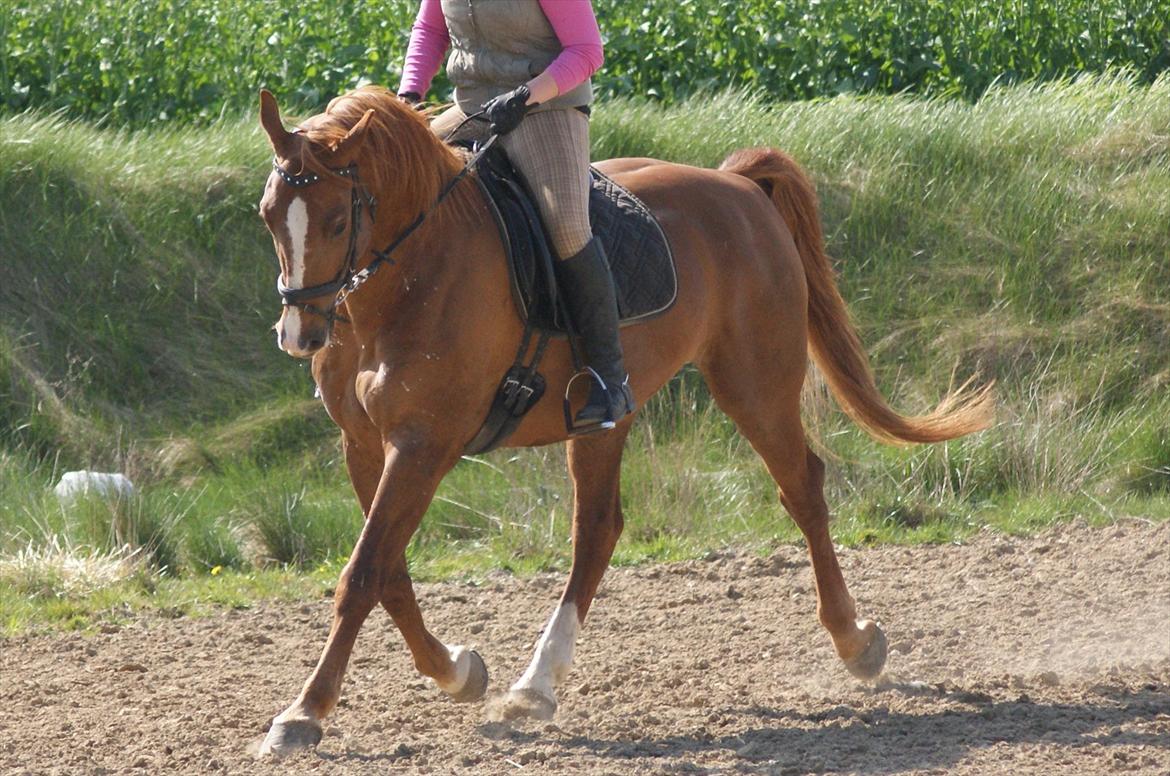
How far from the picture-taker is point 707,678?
19.6 ft

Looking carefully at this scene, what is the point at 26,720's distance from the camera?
219 inches

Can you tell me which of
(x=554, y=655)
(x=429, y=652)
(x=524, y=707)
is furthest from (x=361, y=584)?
(x=554, y=655)

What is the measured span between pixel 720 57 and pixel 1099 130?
3289mm

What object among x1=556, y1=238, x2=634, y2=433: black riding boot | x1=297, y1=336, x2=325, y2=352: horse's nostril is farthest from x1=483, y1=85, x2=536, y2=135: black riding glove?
x1=297, y1=336, x2=325, y2=352: horse's nostril

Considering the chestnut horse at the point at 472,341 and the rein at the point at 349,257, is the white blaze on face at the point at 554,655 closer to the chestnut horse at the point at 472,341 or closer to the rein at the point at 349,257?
the chestnut horse at the point at 472,341

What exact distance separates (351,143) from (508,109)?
643 mm

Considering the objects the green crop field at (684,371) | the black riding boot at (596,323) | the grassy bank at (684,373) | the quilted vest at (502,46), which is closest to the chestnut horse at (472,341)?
the black riding boot at (596,323)

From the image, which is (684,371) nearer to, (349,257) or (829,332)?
(829,332)

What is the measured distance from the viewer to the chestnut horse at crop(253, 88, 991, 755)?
15.1 feet

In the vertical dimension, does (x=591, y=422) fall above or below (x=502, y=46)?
below

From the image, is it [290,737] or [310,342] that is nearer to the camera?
[310,342]

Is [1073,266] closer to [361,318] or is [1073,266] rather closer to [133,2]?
[361,318]

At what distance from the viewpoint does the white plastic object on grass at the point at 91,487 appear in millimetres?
8312

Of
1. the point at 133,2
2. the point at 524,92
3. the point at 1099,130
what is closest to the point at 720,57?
the point at 1099,130
